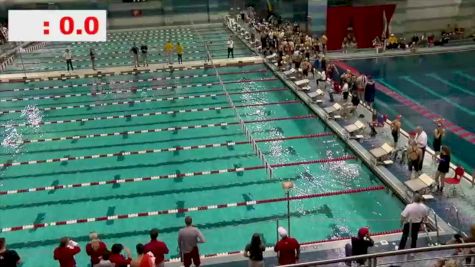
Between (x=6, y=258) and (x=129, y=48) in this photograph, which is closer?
(x=6, y=258)

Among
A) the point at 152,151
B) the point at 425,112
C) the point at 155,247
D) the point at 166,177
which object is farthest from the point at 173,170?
the point at 425,112

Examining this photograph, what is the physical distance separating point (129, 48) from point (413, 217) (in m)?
22.0

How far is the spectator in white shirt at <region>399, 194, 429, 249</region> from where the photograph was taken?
7348mm

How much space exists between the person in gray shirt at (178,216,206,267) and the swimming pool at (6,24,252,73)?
1698cm

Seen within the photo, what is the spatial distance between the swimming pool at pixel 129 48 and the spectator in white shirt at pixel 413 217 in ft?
56.2

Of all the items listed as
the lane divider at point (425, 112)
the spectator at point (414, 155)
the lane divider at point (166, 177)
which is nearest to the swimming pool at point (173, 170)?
the lane divider at point (166, 177)

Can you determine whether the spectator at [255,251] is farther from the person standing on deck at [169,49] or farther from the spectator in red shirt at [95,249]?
the person standing on deck at [169,49]

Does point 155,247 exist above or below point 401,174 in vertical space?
above

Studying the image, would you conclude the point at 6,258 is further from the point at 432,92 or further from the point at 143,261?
the point at 432,92

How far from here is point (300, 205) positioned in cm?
1009

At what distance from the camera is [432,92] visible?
16.9 metres

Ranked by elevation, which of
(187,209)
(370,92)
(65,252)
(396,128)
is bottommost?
(187,209)

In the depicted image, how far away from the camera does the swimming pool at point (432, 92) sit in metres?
13.4
